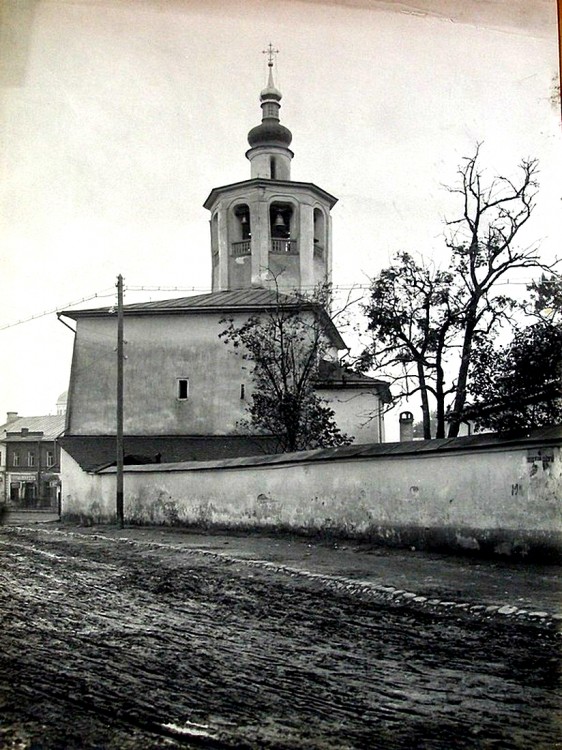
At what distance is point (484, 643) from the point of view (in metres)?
4.95

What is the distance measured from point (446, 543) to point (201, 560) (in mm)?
3039

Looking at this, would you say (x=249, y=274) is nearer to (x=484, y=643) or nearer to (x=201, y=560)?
(x=201, y=560)

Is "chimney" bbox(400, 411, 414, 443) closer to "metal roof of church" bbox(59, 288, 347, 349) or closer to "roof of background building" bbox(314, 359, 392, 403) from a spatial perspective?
"roof of background building" bbox(314, 359, 392, 403)

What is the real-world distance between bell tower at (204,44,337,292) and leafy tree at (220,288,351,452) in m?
2.99

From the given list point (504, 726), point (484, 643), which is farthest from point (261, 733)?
point (484, 643)

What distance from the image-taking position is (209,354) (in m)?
26.6

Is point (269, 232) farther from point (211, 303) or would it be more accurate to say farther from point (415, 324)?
point (415, 324)

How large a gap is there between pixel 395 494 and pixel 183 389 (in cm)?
1630

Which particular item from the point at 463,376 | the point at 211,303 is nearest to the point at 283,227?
the point at 211,303

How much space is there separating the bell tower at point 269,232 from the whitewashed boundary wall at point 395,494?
11152 mm

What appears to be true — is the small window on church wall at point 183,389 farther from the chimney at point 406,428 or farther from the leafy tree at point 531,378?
the leafy tree at point 531,378

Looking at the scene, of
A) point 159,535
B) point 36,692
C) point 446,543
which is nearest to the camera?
point 36,692

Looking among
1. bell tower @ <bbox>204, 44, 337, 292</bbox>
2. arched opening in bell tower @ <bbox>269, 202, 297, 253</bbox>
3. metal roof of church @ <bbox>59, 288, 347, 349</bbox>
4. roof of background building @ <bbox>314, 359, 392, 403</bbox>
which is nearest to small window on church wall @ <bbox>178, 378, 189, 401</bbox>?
metal roof of church @ <bbox>59, 288, 347, 349</bbox>

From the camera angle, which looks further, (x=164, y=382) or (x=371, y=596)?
(x=164, y=382)
